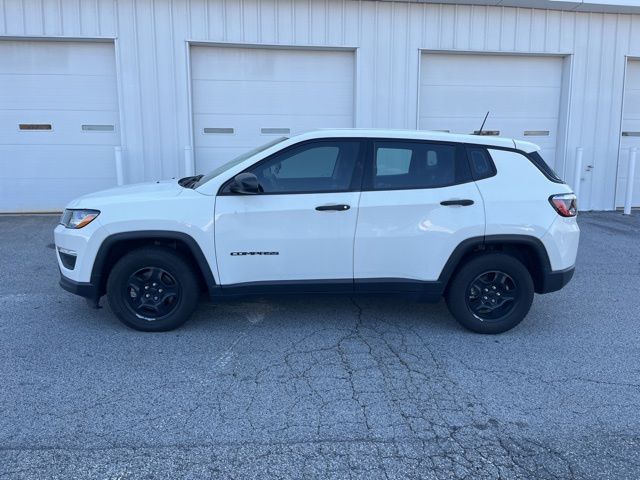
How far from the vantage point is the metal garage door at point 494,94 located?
1065 centimetres

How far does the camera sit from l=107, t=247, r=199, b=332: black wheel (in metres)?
4.58

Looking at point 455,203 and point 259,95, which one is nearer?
point 455,203

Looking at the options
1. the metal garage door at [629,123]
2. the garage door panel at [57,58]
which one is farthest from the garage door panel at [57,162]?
the metal garage door at [629,123]

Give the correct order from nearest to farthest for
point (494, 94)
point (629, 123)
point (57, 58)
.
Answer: point (57, 58) → point (494, 94) → point (629, 123)

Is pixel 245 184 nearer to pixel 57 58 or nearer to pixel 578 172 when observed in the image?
pixel 57 58

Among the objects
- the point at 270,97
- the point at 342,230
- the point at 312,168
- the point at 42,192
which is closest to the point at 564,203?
the point at 342,230

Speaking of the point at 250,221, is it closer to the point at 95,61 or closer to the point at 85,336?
the point at 85,336

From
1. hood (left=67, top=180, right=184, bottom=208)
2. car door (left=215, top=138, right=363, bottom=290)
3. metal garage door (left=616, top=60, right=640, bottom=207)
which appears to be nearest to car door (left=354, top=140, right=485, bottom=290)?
car door (left=215, top=138, right=363, bottom=290)

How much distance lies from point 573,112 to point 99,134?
30.2 feet

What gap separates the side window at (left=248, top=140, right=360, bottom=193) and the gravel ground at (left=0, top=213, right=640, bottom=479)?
128 centimetres

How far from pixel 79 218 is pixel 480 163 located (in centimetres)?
346

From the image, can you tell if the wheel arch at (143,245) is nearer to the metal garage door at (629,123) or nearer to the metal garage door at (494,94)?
the metal garage door at (494,94)

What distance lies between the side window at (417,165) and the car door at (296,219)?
0.61 ft

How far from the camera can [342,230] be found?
4555 millimetres
